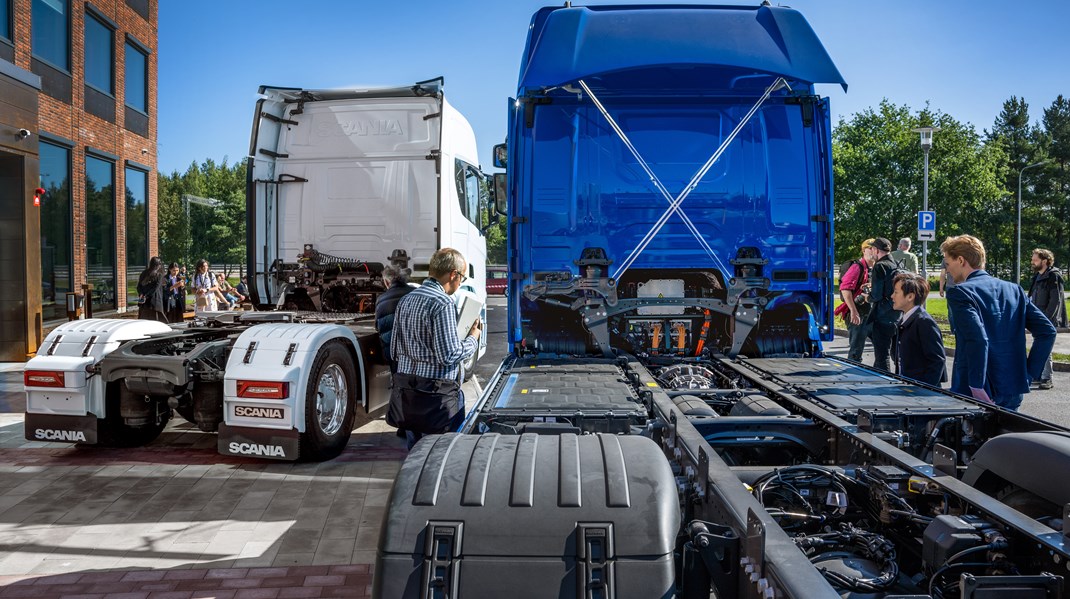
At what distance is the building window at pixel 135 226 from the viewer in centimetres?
1955

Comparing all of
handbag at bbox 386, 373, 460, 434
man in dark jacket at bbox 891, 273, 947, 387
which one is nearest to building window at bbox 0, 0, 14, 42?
handbag at bbox 386, 373, 460, 434

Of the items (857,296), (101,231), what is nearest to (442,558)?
(857,296)

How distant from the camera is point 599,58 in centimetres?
527

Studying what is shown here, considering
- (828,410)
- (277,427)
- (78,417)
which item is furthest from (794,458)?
(78,417)

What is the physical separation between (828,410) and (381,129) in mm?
6292

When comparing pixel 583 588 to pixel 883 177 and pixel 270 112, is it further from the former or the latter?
pixel 883 177

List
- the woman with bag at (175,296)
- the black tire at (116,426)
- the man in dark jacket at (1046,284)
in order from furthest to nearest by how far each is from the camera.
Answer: the woman with bag at (175,296) → the man in dark jacket at (1046,284) → the black tire at (116,426)

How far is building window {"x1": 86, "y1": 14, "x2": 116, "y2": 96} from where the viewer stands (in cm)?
1708

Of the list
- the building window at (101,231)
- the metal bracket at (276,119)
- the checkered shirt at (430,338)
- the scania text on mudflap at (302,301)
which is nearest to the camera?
the checkered shirt at (430,338)

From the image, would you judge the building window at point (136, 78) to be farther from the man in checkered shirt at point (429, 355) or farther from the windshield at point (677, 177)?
the man in checkered shirt at point (429, 355)

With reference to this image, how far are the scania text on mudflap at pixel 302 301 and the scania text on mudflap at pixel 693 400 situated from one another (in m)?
1.79

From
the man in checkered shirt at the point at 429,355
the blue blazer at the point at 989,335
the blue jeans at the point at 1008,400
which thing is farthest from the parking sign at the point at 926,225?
the man in checkered shirt at the point at 429,355

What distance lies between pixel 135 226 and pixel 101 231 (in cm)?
202

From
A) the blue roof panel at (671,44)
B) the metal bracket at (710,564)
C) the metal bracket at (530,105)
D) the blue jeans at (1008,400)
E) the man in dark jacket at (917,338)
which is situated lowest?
the metal bracket at (710,564)
